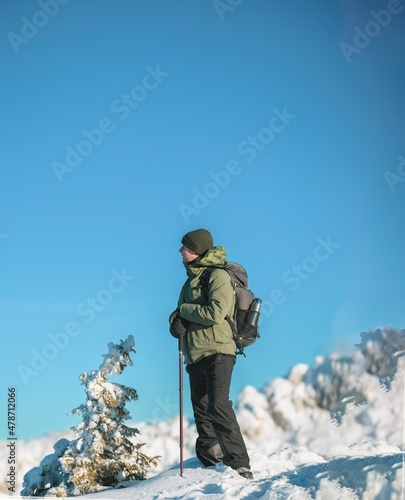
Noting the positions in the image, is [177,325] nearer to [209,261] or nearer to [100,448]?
[209,261]

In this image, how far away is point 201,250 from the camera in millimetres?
8695

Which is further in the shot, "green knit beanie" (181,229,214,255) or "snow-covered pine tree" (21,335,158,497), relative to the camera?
"snow-covered pine tree" (21,335,158,497)

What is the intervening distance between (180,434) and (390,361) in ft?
12.2

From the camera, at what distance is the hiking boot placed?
25.1 ft

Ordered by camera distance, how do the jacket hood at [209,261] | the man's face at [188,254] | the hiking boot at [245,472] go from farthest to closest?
the man's face at [188,254] < the jacket hood at [209,261] < the hiking boot at [245,472]

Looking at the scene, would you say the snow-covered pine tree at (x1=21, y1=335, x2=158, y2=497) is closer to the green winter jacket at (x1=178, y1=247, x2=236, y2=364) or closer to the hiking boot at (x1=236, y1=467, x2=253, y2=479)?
the green winter jacket at (x1=178, y1=247, x2=236, y2=364)

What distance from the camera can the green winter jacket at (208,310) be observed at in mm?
8148

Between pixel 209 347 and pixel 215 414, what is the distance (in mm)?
868

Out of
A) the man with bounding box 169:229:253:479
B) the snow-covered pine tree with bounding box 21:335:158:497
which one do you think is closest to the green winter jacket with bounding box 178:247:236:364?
the man with bounding box 169:229:253:479

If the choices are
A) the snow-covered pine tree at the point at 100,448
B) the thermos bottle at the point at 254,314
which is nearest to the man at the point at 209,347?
the thermos bottle at the point at 254,314

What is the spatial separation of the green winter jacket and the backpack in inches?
3.7

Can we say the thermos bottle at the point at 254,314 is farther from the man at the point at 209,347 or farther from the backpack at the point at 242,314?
the man at the point at 209,347

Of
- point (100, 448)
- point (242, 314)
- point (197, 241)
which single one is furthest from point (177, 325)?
point (100, 448)

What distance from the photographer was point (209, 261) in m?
8.59
